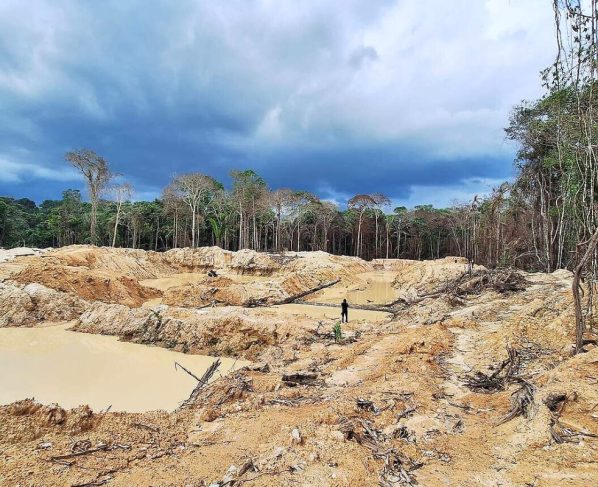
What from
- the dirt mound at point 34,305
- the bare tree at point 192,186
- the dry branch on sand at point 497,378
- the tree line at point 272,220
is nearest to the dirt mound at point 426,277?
the tree line at point 272,220

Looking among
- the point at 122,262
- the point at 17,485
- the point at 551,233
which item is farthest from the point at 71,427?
the point at 122,262

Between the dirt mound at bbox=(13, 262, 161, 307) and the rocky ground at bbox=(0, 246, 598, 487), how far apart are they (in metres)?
7.81

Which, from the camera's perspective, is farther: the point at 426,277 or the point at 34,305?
the point at 426,277

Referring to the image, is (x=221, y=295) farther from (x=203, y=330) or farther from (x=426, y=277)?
(x=426, y=277)

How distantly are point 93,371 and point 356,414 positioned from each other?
27.4 ft

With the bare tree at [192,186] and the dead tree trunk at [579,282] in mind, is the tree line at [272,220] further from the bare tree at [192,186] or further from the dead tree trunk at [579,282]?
the dead tree trunk at [579,282]

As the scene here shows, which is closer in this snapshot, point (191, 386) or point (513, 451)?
point (513, 451)

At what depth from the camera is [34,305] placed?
16.1m

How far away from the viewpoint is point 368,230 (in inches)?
2208

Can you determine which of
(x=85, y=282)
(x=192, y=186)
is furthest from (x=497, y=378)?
(x=192, y=186)

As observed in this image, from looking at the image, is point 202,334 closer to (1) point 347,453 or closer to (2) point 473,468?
(1) point 347,453

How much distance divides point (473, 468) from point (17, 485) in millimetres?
4212

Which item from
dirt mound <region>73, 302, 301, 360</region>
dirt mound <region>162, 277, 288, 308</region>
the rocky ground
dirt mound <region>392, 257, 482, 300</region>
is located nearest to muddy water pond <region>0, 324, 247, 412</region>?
dirt mound <region>73, 302, 301, 360</region>

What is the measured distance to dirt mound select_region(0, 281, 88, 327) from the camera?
15.4 m
